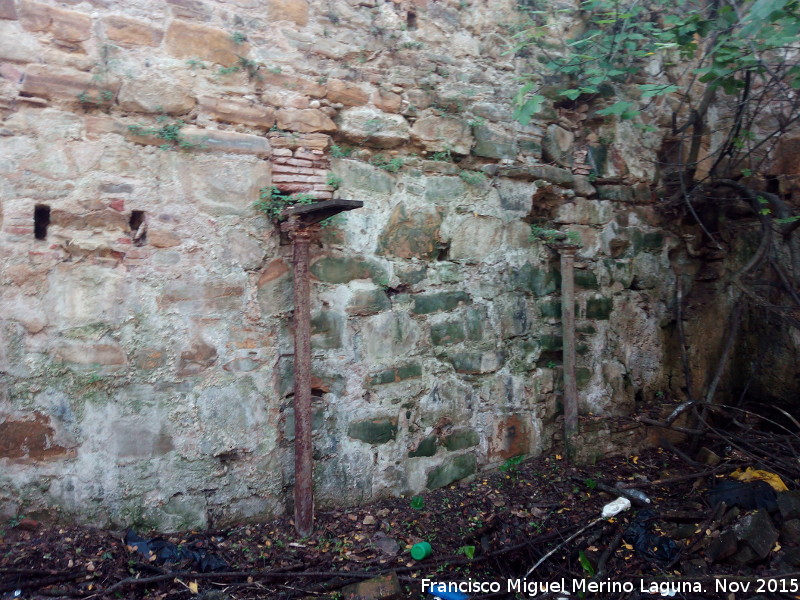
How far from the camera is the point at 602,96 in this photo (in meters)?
4.01

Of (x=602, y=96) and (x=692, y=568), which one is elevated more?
(x=602, y=96)

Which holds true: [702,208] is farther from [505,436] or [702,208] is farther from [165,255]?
[165,255]

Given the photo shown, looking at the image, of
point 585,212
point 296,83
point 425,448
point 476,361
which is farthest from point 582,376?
point 296,83

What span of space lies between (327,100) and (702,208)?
116 inches

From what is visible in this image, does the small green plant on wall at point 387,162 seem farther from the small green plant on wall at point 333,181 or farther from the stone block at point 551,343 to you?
the stone block at point 551,343

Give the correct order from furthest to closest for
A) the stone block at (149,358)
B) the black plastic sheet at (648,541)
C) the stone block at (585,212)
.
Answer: the stone block at (585,212) → the black plastic sheet at (648,541) → the stone block at (149,358)

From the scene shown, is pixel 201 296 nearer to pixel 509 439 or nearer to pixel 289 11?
pixel 289 11

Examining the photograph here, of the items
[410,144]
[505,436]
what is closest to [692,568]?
[505,436]

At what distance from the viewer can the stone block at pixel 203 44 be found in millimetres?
2752

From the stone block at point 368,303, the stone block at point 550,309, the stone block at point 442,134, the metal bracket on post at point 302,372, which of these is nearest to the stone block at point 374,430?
the metal bracket on post at point 302,372

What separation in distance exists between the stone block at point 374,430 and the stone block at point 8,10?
238cm

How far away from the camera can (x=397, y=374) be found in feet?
10.6

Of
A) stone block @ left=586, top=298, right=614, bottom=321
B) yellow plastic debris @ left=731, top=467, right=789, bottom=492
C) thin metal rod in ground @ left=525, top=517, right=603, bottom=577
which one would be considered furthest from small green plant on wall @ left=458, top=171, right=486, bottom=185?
yellow plastic debris @ left=731, top=467, right=789, bottom=492

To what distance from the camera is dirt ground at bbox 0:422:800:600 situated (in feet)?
7.89
